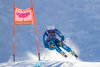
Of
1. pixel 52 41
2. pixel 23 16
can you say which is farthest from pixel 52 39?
pixel 23 16

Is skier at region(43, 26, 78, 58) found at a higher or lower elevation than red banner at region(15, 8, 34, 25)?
lower

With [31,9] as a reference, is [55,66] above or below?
below

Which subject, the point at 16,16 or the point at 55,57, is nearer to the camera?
the point at 16,16

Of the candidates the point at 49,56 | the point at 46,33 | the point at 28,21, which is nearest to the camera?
the point at 28,21

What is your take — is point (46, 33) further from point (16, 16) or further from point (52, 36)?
point (16, 16)

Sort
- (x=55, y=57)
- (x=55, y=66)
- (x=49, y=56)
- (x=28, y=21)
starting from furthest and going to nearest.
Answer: (x=55, y=57)
(x=49, y=56)
(x=28, y=21)
(x=55, y=66)

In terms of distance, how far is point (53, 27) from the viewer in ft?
48.4

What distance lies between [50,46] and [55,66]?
721 centimetres

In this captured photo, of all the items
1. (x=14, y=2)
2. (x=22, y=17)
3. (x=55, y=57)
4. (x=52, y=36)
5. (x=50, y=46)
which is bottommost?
(x=55, y=57)

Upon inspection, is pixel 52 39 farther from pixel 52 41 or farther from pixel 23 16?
pixel 23 16

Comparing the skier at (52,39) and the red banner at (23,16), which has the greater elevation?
the red banner at (23,16)

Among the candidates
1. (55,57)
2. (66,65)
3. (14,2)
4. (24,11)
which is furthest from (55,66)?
(55,57)

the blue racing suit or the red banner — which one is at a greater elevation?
the red banner

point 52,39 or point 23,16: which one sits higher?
point 23,16
